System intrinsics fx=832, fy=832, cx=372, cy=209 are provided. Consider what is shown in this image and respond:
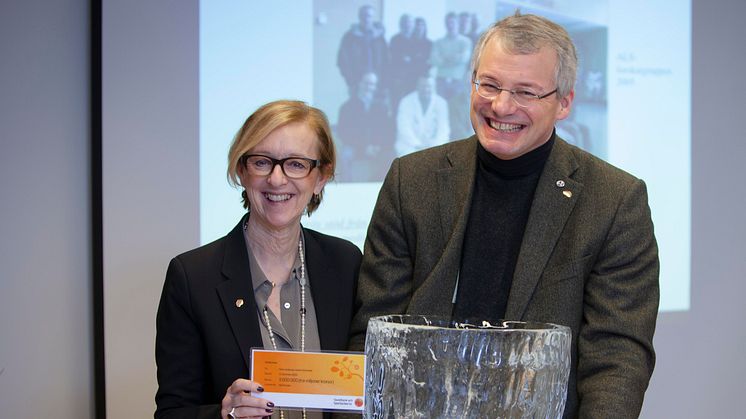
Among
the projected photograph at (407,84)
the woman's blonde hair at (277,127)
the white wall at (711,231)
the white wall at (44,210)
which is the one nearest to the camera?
the woman's blonde hair at (277,127)

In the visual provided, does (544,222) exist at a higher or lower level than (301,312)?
higher

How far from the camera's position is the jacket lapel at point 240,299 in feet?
6.08

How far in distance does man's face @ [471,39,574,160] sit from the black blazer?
1.79ft

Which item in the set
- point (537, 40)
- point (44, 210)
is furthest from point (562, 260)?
point (44, 210)

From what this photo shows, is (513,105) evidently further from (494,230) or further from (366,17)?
(366,17)

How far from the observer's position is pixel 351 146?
3.43 metres

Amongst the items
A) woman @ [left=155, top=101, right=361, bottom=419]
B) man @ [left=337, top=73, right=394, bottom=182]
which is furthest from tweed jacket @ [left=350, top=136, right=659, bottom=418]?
man @ [left=337, top=73, right=394, bottom=182]

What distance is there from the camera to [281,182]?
6.15ft

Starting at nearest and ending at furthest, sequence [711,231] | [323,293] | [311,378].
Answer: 1. [311,378]
2. [323,293]
3. [711,231]

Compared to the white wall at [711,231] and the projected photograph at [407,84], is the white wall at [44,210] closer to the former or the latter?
the projected photograph at [407,84]

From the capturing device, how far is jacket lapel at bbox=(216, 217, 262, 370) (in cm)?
185

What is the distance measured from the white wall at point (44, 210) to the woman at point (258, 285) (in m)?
1.28

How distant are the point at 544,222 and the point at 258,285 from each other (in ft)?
2.20

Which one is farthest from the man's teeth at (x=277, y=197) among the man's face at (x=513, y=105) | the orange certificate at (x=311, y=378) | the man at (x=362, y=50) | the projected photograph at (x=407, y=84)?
the man at (x=362, y=50)
